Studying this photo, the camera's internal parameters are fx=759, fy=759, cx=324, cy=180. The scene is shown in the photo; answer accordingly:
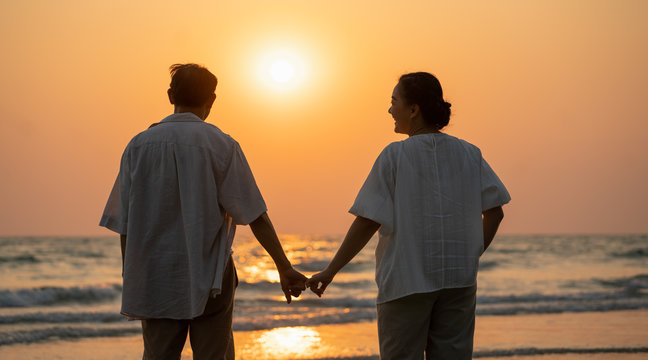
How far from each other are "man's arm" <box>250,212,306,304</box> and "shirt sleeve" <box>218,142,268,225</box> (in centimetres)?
7

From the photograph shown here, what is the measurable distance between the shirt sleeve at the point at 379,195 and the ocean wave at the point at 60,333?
24.3ft

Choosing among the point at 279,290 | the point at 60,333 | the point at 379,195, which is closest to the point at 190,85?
the point at 379,195

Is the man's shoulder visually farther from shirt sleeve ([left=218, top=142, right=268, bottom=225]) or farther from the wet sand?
the wet sand

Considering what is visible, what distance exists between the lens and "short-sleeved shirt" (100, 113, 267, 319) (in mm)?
2941

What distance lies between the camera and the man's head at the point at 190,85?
10.2 feet

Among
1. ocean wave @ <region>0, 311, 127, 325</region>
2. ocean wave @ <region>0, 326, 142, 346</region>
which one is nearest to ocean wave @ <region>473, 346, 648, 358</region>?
ocean wave @ <region>0, 326, 142, 346</region>

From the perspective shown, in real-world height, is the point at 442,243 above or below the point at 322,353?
above

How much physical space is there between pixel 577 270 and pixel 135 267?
24.1 meters

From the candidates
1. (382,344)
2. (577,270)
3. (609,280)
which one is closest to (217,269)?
(382,344)

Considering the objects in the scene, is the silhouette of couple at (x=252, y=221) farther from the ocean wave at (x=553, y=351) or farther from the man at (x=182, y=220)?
the ocean wave at (x=553, y=351)

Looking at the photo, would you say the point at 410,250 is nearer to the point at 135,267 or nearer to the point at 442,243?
the point at 442,243

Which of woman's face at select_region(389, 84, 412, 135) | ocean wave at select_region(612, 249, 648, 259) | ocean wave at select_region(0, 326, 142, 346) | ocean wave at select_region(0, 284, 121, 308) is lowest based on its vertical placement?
ocean wave at select_region(612, 249, 648, 259)

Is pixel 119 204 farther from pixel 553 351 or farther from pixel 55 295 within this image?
pixel 55 295

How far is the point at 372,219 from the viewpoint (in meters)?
2.96
